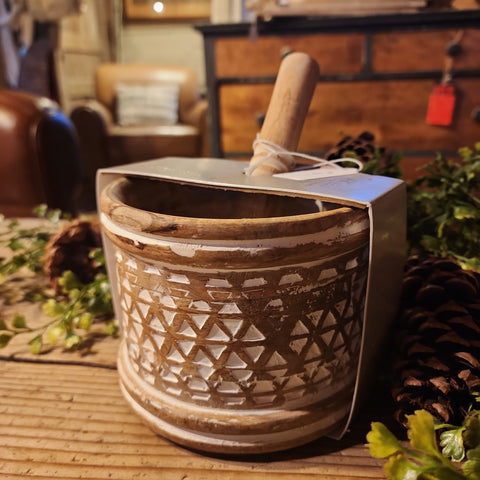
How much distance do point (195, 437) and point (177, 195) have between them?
278 millimetres

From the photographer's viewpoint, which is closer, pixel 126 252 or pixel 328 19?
pixel 126 252

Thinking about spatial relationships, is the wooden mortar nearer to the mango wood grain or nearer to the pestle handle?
the mango wood grain

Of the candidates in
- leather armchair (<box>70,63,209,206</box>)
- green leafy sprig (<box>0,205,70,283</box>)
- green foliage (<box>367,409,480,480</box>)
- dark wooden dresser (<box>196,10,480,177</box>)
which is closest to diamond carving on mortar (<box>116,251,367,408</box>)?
green foliage (<box>367,409,480,480</box>)

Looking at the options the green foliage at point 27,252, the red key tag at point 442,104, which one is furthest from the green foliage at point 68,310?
the red key tag at point 442,104

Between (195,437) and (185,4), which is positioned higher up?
(185,4)

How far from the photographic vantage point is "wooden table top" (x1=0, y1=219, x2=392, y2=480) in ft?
1.30

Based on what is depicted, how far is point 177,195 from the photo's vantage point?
57cm

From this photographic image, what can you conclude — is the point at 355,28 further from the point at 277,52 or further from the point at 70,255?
the point at 70,255

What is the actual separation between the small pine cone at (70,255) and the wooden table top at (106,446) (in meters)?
0.18

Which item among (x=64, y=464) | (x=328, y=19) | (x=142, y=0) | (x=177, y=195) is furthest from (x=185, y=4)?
(x=64, y=464)

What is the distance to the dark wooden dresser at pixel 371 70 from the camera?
118 centimetres

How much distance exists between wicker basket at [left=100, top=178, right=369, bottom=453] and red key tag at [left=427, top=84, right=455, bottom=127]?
0.91 metres

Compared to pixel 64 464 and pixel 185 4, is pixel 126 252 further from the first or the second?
pixel 185 4

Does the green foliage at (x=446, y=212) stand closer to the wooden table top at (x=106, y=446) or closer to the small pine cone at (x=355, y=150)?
the small pine cone at (x=355, y=150)
